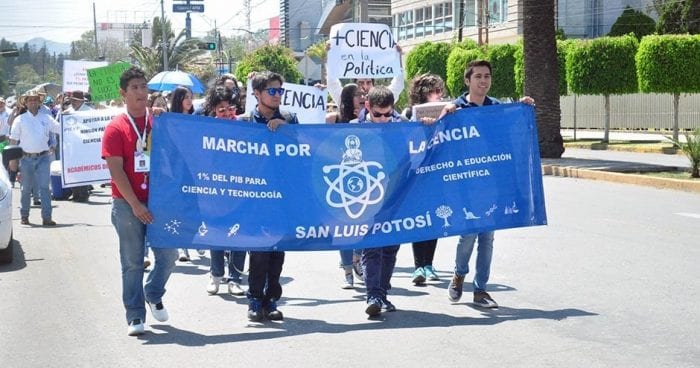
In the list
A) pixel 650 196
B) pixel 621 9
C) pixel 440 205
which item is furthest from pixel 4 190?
pixel 621 9

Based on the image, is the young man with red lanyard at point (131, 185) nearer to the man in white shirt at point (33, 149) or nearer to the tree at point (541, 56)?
the man in white shirt at point (33, 149)

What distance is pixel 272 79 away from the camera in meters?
8.64

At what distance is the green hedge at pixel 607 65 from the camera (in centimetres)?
3731

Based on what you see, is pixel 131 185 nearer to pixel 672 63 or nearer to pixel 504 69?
pixel 672 63

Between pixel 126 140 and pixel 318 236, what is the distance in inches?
62.6

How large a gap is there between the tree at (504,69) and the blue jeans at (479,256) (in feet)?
115

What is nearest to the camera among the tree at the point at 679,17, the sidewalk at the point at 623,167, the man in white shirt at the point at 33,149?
the man in white shirt at the point at 33,149

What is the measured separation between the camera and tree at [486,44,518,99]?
43.7m

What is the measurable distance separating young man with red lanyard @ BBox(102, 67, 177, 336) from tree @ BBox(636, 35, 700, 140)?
27.6 meters

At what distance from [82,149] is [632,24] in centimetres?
3947

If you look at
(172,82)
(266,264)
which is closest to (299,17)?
(172,82)


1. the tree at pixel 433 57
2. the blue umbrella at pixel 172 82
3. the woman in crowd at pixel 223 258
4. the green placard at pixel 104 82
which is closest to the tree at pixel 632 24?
the tree at pixel 433 57

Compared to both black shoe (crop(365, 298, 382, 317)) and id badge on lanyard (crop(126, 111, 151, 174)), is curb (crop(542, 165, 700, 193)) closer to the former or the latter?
black shoe (crop(365, 298, 382, 317))

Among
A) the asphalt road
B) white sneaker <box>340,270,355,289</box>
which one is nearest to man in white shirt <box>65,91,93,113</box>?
the asphalt road
